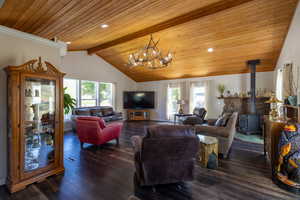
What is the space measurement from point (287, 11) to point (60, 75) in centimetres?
522

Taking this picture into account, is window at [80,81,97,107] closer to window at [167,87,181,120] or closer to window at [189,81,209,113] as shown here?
window at [167,87,181,120]

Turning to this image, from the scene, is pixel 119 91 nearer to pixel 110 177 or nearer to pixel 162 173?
pixel 110 177

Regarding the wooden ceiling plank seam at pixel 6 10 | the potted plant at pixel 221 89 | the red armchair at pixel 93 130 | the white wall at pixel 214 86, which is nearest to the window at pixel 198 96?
the white wall at pixel 214 86

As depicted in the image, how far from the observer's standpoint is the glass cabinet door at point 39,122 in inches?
95.0

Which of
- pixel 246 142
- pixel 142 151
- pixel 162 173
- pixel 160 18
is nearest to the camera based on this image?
pixel 142 151

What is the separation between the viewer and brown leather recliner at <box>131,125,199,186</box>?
2.01 m

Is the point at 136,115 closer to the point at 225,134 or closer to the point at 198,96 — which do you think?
the point at 198,96

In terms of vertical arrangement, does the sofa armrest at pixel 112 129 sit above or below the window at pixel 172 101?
below

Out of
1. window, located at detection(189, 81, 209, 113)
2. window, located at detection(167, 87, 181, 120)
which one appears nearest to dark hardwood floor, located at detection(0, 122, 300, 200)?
window, located at detection(189, 81, 209, 113)

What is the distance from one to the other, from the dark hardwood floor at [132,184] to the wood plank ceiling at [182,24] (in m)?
2.63

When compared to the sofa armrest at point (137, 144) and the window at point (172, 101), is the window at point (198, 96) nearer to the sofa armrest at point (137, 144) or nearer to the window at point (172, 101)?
the window at point (172, 101)

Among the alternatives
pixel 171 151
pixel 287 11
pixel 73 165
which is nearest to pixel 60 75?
pixel 73 165

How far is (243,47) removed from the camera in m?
4.89

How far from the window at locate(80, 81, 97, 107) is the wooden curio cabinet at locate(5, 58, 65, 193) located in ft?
15.1
